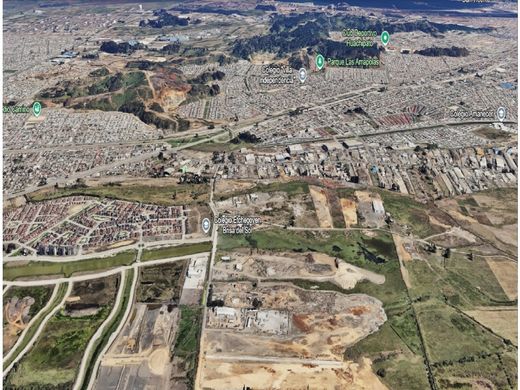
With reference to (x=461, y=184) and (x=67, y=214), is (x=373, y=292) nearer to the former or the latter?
(x=461, y=184)

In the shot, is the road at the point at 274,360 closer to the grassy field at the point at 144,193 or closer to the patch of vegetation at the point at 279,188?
the grassy field at the point at 144,193

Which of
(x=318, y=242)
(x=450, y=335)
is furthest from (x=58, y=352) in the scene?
(x=450, y=335)

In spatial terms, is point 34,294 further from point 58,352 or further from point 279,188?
point 279,188

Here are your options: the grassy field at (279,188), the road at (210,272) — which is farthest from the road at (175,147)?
the grassy field at (279,188)

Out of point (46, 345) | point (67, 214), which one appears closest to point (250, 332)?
point (46, 345)

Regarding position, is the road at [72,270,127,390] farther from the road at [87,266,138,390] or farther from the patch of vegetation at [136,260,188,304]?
the patch of vegetation at [136,260,188,304]

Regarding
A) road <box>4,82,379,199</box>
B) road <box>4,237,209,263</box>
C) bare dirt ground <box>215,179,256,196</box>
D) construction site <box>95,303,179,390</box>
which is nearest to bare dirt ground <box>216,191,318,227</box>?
bare dirt ground <box>215,179,256,196</box>
